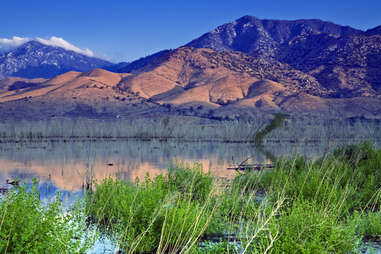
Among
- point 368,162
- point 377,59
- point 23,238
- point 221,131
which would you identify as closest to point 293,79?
point 377,59

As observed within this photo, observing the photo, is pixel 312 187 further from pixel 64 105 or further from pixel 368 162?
pixel 64 105

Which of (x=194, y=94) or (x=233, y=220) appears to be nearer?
(x=233, y=220)

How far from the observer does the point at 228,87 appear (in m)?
112

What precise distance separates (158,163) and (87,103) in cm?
7038

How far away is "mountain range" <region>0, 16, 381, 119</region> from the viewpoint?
87.3m

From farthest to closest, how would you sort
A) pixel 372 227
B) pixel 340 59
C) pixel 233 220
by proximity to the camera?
pixel 340 59 → pixel 372 227 → pixel 233 220

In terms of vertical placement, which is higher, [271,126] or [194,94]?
[194,94]

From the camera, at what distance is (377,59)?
120 meters

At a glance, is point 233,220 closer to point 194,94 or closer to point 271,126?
point 271,126

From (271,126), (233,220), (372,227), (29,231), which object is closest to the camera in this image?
(29,231)

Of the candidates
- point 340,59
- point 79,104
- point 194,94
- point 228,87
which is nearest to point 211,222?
point 79,104

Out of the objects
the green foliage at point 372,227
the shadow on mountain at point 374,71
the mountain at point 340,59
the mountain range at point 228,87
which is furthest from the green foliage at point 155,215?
the shadow on mountain at point 374,71

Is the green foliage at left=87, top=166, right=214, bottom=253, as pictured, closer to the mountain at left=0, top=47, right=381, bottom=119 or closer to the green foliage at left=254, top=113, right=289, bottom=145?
the green foliage at left=254, top=113, right=289, bottom=145

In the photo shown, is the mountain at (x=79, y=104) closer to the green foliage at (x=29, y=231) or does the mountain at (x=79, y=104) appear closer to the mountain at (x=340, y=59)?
the mountain at (x=340, y=59)
